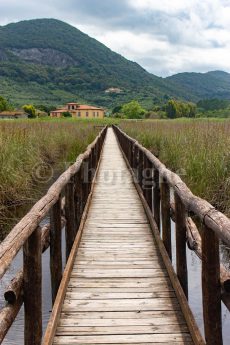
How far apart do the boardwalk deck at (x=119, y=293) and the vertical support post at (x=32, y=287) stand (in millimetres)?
201

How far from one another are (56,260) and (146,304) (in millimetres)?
948

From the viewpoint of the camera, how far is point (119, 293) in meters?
4.31

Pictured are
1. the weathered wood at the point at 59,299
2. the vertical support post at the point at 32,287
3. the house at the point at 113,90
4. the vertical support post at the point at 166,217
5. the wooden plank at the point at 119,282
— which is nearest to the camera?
the vertical support post at the point at 32,287

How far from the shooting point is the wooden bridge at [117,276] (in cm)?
301

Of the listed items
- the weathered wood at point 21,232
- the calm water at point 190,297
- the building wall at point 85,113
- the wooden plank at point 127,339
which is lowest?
the calm water at point 190,297

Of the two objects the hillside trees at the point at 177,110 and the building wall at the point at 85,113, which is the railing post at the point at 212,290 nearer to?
the hillside trees at the point at 177,110

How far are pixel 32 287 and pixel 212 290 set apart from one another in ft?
4.12

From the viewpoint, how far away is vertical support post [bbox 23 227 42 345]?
316 centimetres

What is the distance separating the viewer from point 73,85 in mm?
188250

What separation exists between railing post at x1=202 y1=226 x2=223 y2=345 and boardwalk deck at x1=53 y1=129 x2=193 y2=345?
0.41 m

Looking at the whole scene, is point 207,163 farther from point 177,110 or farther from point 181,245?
point 177,110

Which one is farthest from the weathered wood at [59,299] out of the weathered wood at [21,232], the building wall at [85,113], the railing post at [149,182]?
the building wall at [85,113]

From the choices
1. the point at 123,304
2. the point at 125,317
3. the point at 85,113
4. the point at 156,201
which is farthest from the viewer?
→ the point at 85,113

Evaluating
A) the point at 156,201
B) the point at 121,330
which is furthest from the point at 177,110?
the point at 121,330
